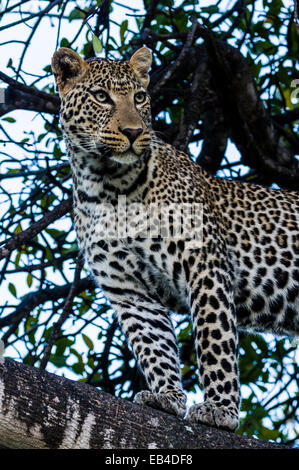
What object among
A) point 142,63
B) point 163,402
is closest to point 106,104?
point 142,63

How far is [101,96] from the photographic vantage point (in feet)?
20.2

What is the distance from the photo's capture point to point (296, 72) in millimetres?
→ 8195

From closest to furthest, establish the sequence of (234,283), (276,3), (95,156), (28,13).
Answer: (95,156), (234,283), (28,13), (276,3)

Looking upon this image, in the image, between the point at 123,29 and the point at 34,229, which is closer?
the point at 34,229

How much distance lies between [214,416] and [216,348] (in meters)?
0.55

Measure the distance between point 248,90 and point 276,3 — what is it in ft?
2.64

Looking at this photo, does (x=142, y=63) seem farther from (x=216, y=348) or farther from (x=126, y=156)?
(x=216, y=348)

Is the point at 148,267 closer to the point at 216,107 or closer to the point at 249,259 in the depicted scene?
the point at 249,259

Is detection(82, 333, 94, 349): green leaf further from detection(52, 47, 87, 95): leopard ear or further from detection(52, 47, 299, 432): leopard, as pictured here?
detection(52, 47, 87, 95): leopard ear

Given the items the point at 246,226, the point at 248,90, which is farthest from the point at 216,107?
the point at 246,226

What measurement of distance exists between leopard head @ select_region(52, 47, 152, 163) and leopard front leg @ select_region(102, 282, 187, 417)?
3.49 ft

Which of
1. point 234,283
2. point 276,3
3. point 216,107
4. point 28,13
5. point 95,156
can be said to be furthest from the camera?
point 216,107

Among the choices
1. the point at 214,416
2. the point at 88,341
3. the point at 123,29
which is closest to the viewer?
the point at 214,416

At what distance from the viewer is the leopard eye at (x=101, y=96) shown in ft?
20.1
